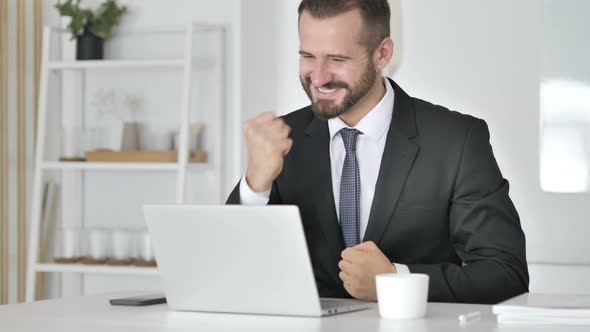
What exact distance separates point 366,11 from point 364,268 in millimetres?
759

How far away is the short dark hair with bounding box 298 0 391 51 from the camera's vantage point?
2.24 meters

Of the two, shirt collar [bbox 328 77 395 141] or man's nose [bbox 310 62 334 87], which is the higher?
man's nose [bbox 310 62 334 87]

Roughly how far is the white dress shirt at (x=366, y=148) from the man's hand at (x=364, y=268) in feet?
1.27

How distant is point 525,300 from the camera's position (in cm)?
163

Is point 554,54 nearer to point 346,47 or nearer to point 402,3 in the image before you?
point 402,3

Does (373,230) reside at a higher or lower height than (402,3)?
lower

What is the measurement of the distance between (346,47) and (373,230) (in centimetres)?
44

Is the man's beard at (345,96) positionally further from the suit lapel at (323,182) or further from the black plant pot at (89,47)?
the black plant pot at (89,47)

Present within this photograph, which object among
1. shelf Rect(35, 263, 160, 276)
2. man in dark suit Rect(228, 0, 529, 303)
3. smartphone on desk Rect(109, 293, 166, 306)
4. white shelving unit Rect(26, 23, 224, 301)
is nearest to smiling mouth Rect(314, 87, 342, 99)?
man in dark suit Rect(228, 0, 529, 303)

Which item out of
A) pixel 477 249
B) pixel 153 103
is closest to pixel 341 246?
pixel 477 249

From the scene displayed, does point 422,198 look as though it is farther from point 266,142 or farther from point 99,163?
point 99,163

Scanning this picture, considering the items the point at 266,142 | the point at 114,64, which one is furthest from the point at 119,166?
the point at 266,142

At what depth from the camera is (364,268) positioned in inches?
71.3

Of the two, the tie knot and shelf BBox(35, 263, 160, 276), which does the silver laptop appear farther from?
shelf BBox(35, 263, 160, 276)
